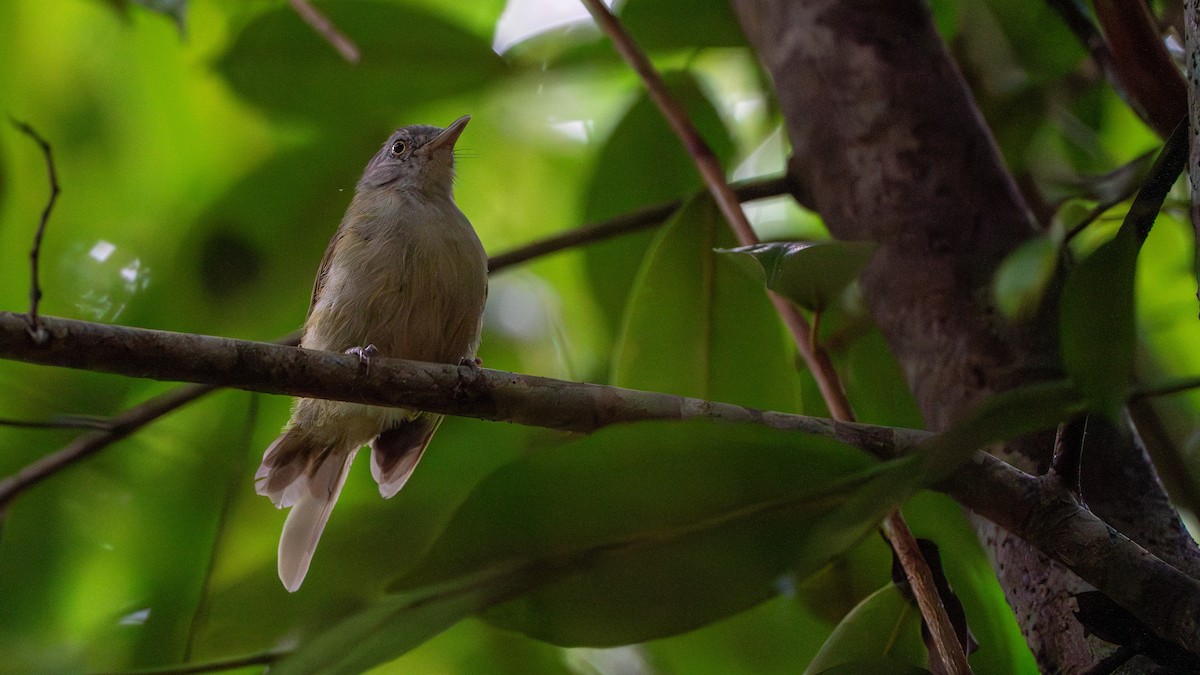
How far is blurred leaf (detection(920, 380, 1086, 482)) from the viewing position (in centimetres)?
102

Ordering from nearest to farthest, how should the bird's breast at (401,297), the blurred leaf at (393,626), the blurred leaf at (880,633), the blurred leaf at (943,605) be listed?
1. the blurred leaf at (393,626)
2. the blurred leaf at (943,605)
3. the blurred leaf at (880,633)
4. the bird's breast at (401,297)

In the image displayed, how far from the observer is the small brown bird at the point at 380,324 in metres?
2.45

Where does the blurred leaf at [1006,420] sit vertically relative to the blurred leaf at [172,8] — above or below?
below

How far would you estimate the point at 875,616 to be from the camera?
5.14 ft

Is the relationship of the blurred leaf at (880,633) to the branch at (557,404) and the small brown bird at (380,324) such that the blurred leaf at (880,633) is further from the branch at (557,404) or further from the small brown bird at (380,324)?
the small brown bird at (380,324)

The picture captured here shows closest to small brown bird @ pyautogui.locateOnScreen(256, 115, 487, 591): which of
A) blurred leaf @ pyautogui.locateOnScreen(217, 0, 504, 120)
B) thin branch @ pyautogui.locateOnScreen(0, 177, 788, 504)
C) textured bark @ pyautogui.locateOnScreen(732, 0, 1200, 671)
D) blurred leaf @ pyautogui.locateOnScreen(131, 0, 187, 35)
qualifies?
thin branch @ pyautogui.locateOnScreen(0, 177, 788, 504)

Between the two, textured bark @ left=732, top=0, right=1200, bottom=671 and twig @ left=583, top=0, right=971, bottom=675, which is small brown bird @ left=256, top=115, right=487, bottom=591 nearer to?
twig @ left=583, top=0, right=971, bottom=675

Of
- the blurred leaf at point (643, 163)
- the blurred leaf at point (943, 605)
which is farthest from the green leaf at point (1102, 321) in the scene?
the blurred leaf at point (643, 163)

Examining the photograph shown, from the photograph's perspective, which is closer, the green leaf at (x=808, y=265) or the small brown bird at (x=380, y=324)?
the green leaf at (x=808, y=265)

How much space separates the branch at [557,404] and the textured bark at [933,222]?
251 mm

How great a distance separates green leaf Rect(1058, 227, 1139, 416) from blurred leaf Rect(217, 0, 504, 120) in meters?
1.83

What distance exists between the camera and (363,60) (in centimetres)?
260

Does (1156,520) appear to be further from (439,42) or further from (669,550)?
(439,42)

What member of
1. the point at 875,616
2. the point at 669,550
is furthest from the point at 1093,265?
the point at 875,616
